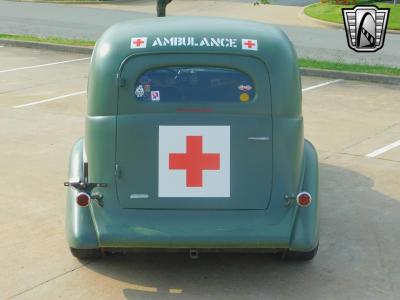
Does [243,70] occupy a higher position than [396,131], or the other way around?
[243,70]

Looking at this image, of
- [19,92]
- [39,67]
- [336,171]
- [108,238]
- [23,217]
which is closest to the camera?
[108,238]

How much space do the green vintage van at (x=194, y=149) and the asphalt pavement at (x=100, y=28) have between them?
11.2 meters

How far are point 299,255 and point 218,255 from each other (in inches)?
25.4

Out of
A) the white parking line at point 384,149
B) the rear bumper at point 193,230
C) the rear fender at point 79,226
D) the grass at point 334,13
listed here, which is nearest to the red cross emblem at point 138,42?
the rear fender at point 79,226

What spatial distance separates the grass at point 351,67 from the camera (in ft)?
47.8

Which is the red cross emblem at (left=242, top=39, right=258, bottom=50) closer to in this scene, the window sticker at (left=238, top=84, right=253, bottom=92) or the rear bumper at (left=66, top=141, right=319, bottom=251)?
the window sticker at (left=238, top=84, right=253, bottom=92)

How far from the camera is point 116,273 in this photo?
6.02 m

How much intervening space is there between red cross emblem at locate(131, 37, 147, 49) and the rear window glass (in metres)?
0.20

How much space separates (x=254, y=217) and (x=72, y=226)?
1337mm

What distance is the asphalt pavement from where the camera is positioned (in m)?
17.8

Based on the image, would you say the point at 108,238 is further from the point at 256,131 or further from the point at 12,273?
the point at 256,131

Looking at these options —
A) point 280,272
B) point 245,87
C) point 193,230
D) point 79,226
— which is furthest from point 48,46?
point 193,230

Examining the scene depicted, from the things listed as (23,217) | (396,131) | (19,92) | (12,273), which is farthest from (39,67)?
(12,273)

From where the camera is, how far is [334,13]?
82.8 ft
